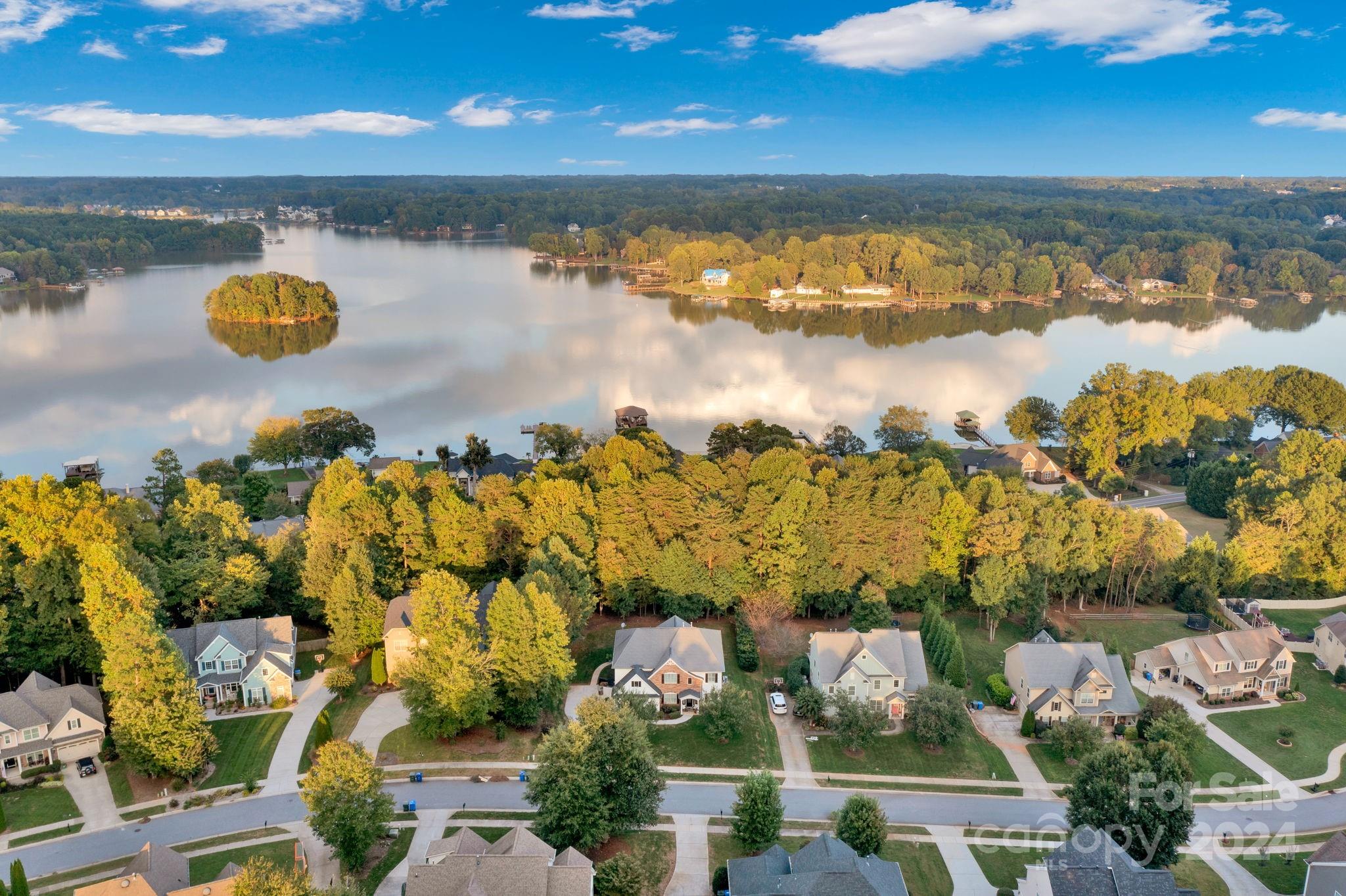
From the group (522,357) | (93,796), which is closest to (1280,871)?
(93,796)

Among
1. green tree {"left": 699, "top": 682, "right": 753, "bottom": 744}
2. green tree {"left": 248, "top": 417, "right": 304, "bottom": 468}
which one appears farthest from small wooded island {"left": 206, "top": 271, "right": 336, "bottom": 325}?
green tree {"left": 699, "top": 682, "right": 753, "bottom": 744}

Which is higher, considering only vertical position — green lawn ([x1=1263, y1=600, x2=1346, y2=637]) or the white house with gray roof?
Result: the white house with gray roof

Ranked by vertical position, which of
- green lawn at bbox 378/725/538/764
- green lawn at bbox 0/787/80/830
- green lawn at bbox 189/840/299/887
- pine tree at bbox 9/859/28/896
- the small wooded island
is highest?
the small wooded island

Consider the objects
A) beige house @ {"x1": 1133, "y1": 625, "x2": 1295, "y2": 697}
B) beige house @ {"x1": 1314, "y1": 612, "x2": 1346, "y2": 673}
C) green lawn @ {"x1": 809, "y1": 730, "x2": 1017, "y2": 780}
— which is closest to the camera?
green lawn @ {"x1": 809, "y1": 730, "x2": 1017, "y2": 780}

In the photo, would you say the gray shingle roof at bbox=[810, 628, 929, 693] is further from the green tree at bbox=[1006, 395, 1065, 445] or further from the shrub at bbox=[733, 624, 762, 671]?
the green tree at bbox=[1006, 395, 1065, 445]

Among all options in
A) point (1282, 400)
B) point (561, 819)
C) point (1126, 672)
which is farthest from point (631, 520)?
point (1282, 400)
